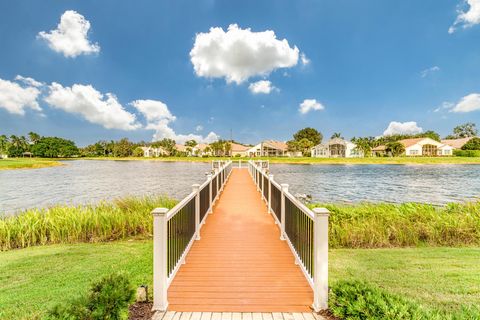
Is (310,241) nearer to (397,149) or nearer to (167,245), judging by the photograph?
(167,245)

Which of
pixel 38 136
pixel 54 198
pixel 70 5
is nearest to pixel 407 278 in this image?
pixel 54 198

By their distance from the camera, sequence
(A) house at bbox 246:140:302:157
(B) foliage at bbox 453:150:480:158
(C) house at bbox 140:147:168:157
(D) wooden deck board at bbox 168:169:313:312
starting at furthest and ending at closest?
(C) house at bbox 140:147:168:157
(A) house at bbox 246:140:302:157
(B) foliage at bbox 453:150:480:158
(D) wooden deck board at bbox 168:169:313:312

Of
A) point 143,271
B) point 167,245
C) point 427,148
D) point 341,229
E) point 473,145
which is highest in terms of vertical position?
point 473,145

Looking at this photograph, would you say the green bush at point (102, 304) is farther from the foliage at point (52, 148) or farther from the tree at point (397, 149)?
the foliage at point (52, 148)

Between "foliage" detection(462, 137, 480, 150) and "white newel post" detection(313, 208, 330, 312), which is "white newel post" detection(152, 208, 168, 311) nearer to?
"white newel post" detection(313, 208, 330, 312)

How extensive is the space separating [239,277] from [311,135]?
94.0 metres

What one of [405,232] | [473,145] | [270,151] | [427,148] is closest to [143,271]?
[405,232]

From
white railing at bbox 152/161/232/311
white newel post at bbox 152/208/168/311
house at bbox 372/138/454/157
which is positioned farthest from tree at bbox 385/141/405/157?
white newel post at bbox 152/208/168/311

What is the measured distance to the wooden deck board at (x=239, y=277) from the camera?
10.6ft

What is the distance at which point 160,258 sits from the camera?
3.17 m

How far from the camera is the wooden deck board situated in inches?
128

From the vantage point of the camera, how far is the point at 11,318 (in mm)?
3264

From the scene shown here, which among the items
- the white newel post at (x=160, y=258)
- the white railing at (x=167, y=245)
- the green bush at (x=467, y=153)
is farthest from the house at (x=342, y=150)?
the white newel post at (x=160, y=258)

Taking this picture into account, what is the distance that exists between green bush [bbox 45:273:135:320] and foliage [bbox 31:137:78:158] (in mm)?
108714
